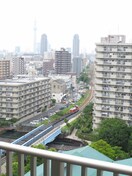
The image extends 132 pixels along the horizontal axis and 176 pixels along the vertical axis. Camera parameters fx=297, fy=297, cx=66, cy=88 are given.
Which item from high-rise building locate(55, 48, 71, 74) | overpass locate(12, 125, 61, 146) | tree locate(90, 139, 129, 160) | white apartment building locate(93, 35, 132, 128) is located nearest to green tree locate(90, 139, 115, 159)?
tree locate(90, 139, 129, 160)

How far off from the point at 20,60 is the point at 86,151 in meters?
22.7

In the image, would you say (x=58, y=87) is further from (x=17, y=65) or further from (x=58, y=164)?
(x=58, y=164)

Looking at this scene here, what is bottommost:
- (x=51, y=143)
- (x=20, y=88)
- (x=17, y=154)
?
(x=51, y=143)

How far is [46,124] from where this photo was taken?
11.1 metres

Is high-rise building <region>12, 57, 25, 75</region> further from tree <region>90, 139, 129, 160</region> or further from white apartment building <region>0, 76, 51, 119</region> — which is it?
tree <region>90, 139, 129, 160</region>

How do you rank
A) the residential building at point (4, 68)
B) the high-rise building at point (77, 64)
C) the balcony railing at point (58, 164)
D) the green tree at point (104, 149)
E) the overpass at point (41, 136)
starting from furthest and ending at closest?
the high-rise building at point (77, 64), the residential building at point (4, 68), the overpass at point (41, 136), the green tree at point (104, 149), the balcony railing at point (58, 164)

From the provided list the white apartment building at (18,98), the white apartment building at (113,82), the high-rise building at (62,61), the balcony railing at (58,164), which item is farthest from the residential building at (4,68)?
the balcony railing at (58,164)

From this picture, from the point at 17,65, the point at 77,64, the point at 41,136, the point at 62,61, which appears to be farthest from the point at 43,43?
the point at 41,136

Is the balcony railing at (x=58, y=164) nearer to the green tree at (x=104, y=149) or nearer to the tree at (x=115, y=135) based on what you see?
the green tree at (x=104, y=149)

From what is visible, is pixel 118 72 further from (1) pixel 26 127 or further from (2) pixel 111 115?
(1) pixel 26 127

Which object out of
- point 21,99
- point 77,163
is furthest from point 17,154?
point 21,99

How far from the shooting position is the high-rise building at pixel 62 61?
26.3 metres

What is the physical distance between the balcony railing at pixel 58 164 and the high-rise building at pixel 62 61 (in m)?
25.6

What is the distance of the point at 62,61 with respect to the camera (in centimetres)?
2683
